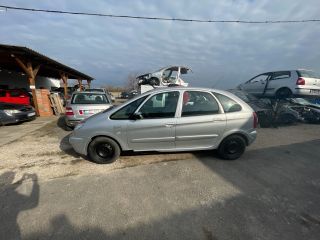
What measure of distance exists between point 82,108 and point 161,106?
3902 mm

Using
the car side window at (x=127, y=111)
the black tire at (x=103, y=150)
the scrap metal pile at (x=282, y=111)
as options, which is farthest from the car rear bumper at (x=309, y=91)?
the black tire at (x=103, y=150)

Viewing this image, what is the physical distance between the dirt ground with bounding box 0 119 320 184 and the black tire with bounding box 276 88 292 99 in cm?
328

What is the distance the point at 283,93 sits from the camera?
9742 millimetres

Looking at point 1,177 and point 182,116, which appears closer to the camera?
point 1,177

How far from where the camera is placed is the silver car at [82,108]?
23.1 feet

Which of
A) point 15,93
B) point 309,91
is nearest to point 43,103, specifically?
point 15,93

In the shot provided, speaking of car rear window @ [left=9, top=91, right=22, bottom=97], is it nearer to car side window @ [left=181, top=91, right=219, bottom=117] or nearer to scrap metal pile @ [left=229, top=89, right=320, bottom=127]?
car side window @ [left=181, top=91, right=219, bottom=117]

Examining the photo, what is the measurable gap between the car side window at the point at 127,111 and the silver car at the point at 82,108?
3151 millimetres

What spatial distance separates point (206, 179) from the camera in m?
3.72

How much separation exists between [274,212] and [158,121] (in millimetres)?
2443

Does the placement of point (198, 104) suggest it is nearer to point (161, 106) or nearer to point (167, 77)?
point (161, 106)

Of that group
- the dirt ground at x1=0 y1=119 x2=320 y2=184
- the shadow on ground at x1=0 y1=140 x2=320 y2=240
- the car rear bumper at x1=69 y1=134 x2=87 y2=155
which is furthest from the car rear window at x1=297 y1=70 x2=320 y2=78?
the car rear bumper at x1=69 y1=134 x2=87 y2=155

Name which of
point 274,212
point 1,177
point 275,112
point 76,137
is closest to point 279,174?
point 274,212

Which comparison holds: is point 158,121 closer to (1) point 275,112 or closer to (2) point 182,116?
(2) point 182,116
